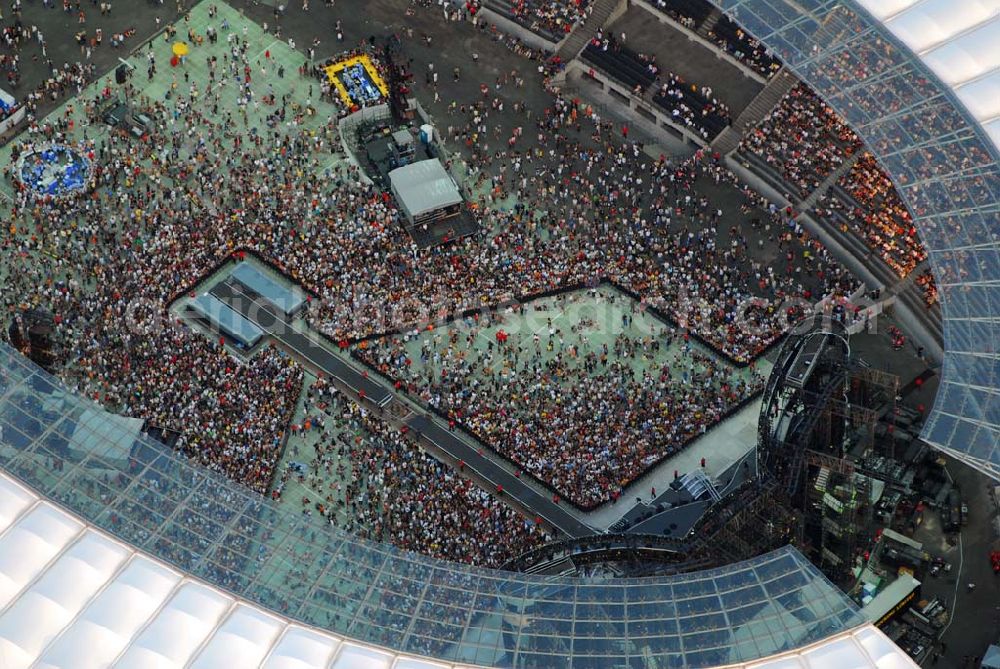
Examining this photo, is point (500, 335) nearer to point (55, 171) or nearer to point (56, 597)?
point (55, 171)

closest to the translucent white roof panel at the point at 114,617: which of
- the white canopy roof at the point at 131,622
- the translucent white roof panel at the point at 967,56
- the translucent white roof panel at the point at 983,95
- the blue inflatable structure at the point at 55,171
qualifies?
the white canopy roof at the point at 131,622

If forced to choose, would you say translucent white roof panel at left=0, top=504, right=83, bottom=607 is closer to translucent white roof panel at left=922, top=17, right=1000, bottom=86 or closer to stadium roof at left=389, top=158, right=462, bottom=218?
stadium roof at left=389, top=158, right=462, bottom=218

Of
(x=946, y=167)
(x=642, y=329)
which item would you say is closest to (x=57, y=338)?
(x=642, y=329)

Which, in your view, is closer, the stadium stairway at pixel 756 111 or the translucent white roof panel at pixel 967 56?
the translucent white roof panel at pixel 967 56

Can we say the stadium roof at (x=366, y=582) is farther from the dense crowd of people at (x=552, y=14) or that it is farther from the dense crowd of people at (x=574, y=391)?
the dense crowd of people at (x=552, y=14)

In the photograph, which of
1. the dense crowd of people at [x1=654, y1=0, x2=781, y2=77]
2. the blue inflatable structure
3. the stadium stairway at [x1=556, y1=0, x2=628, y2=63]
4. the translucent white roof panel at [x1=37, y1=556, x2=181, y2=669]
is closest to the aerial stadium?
the translucent white roof panel at [x1=37, y1=556, x2=181, y2=669]

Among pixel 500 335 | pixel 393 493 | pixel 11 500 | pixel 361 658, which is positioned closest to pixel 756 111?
pixel 500 335
